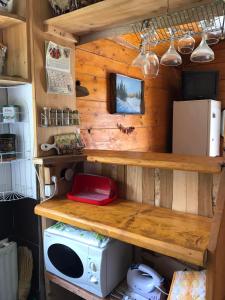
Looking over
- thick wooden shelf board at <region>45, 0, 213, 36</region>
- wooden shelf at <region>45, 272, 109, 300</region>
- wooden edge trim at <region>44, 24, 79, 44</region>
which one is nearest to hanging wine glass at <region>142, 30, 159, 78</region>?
thick wooden shelf board at <region>45, 0, 213, 36</region>

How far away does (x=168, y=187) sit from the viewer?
133 cm

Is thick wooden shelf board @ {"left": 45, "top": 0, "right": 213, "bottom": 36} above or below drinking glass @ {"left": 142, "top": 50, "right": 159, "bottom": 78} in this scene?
above

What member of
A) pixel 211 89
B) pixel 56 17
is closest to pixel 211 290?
pixel 56 17

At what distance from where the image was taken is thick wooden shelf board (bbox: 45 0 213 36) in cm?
114

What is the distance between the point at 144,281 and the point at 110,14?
1308mm

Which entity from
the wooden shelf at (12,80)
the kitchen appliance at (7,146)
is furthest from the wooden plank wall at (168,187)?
the wooden shelf at (12,80)

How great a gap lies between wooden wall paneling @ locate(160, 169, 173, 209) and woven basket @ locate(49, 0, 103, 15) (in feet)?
3.08

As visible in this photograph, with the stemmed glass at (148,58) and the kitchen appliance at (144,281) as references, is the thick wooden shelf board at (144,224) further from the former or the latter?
the stemmed glass at (148,58)

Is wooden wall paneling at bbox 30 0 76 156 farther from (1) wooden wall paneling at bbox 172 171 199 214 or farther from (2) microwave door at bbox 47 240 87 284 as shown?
(1) wooden wall paneling at bbox 172 171 199 214

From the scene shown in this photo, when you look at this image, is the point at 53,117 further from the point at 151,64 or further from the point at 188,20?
the point at 188,20

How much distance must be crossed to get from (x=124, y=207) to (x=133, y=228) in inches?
10.3

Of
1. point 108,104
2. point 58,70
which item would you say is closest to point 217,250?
point 58,70

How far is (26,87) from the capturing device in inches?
56.1

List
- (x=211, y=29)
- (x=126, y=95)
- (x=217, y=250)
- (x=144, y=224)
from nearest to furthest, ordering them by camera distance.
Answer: (x=217, y=250)
(x=144, y=224)
(x=211, y=29)
(x=126, y=95)
